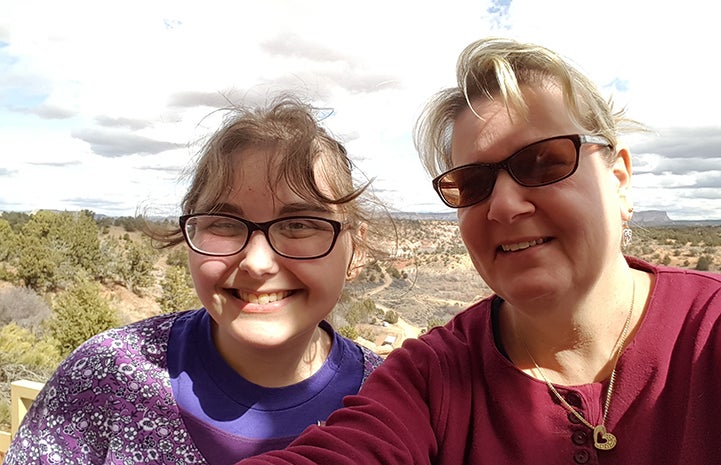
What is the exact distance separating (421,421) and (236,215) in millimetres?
675

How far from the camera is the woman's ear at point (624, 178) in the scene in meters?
1.22

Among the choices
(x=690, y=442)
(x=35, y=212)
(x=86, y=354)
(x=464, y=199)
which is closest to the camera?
(x=690, y=442)

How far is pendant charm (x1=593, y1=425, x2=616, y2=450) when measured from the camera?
1.04 meters

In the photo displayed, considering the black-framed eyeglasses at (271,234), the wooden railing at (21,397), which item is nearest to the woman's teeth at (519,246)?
the black-framed eyeglasses at (271,234)

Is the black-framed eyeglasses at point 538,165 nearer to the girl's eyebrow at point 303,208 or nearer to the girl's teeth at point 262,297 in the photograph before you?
the girl's eyebrow at point 303,208

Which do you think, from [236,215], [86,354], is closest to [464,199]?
[236,215]

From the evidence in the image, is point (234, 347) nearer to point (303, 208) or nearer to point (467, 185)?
point (303, 208)

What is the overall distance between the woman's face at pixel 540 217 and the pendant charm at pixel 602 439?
26cm

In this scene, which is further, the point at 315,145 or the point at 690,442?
the point at 315,145

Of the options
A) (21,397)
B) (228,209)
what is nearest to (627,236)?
(228,209)

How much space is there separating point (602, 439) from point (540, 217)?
430 mm

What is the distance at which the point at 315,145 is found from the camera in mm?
1613

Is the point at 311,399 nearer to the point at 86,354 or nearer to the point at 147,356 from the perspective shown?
the point at 147,356

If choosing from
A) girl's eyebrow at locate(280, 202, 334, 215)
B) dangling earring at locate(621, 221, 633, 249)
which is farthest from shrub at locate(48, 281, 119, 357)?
dangling earring at locate(621, 221, 633, 249)
